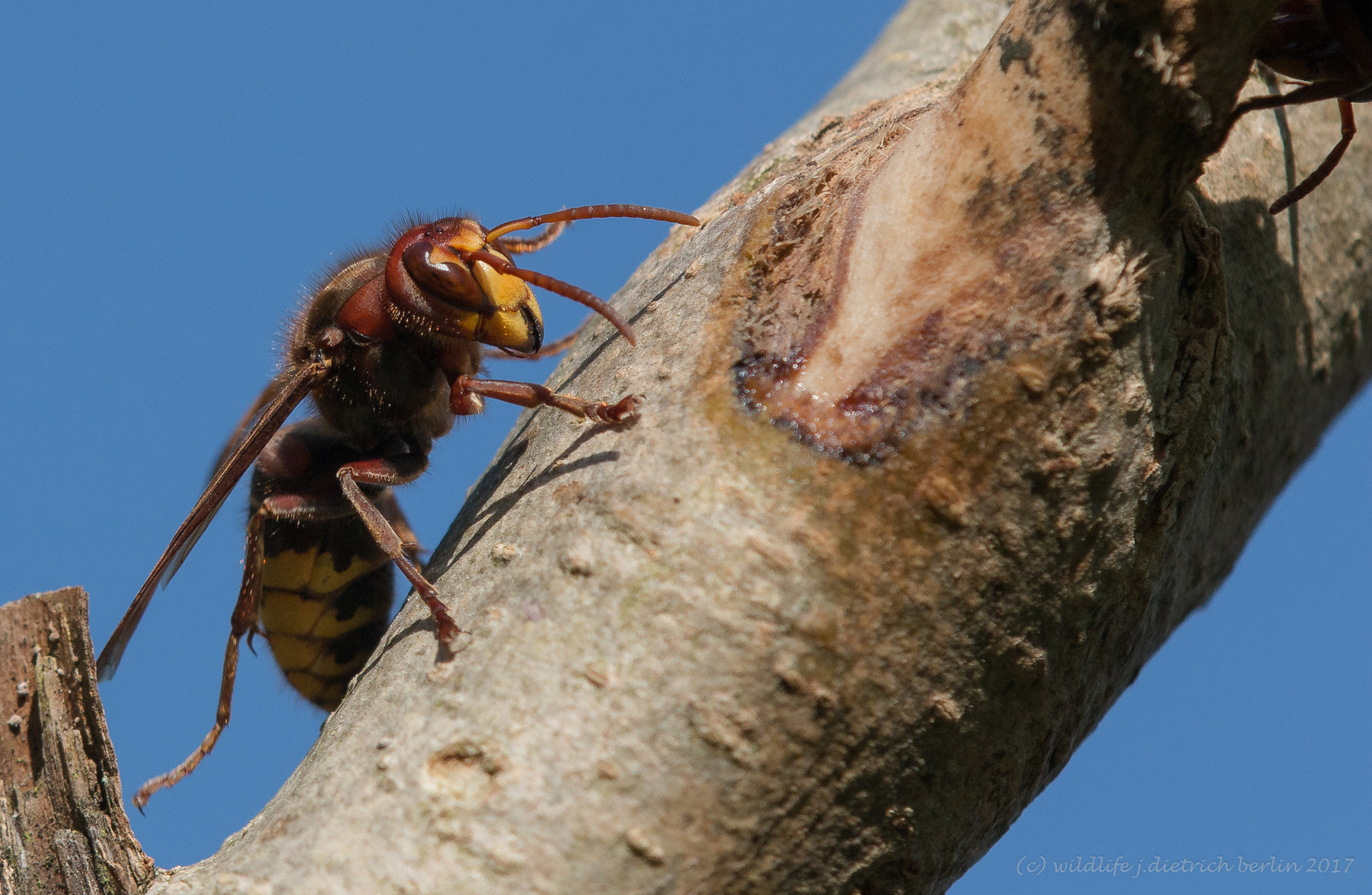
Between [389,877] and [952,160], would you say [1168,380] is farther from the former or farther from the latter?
[389,877]

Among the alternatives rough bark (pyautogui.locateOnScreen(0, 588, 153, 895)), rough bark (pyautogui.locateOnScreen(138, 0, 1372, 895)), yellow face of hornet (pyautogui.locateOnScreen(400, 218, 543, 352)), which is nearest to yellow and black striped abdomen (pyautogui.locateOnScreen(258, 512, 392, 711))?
yellow face of hornet (pyautogui.locateOnScreen(400, 218, 543, 352))

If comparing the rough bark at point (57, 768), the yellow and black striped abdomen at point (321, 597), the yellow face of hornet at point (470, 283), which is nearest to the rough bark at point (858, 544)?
the rough bark at point (57, 768)

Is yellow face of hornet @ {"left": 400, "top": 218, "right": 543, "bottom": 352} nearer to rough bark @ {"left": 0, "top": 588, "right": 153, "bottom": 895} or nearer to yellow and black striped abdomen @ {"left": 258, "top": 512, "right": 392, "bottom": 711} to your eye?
yellow and black striped abdomen @ {"left": 258, "top": 512, "right": 392, "bottom": 711}

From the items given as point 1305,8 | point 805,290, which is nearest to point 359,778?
point 805,290

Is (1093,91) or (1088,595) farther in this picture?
(1088,595)

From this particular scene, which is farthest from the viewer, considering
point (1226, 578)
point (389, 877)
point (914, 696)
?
point (1226, 578)

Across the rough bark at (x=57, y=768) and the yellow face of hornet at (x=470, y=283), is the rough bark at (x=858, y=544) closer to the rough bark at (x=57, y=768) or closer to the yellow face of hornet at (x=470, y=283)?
the rough bark at (x=57, y=768)
